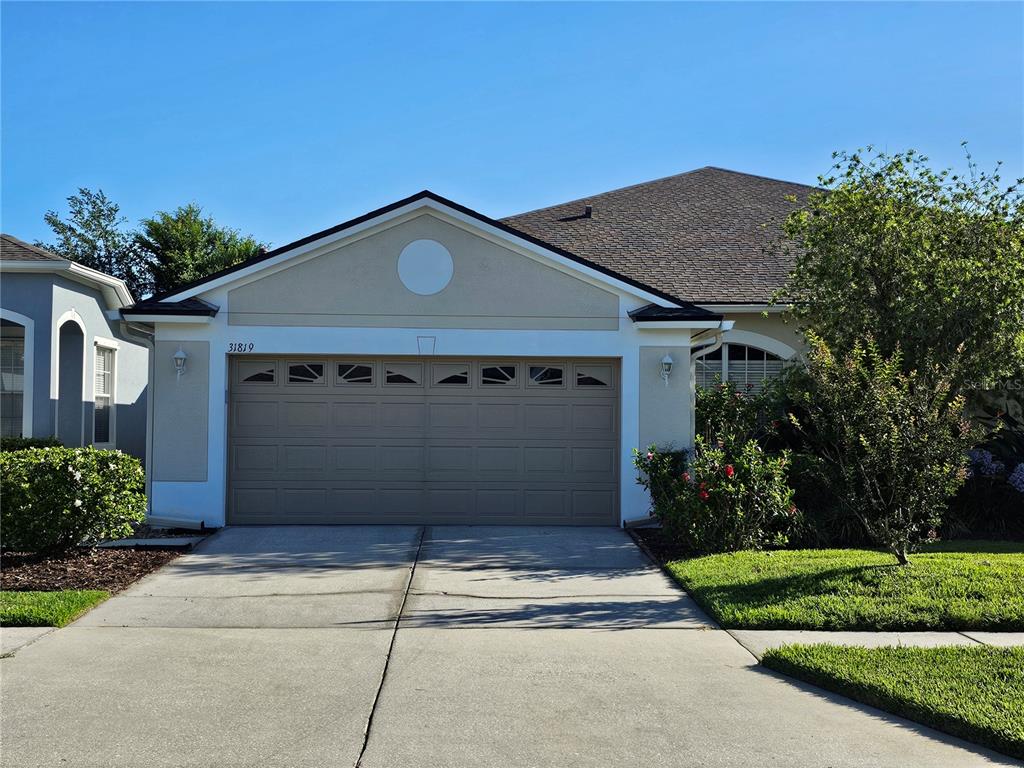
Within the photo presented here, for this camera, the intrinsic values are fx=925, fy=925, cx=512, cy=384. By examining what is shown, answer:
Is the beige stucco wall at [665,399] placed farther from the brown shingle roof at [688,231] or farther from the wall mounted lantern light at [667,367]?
the brown shingle roof at [688,231]

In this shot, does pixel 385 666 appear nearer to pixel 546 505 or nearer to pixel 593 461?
pixel 546 505

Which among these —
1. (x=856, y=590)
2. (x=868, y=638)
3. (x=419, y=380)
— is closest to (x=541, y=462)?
(x=419, y=380)

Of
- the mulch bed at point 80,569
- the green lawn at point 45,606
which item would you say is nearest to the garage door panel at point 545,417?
the mulch bed at point 80,569

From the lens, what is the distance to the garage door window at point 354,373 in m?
12.5

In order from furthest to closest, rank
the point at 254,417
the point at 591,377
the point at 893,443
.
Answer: the point at 591,377
the point at 254,417
the point at 893,443

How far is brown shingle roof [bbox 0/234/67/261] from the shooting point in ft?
46.5

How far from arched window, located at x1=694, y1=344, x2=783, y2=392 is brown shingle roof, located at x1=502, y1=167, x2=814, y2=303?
104 centimetres

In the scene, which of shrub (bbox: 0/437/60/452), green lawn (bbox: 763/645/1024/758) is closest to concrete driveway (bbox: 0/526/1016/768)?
green lawn (bbox: 763/645/1024/758)

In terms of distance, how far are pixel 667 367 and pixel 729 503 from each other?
2756 millimetres

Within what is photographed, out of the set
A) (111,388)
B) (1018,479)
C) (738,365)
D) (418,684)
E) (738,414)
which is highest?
(738,365)

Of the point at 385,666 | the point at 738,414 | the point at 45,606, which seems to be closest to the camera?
the point at 385,666

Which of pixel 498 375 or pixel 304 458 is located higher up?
pixel 498 375

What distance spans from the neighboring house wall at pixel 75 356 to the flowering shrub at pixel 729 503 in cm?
832

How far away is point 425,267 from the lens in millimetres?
12422
